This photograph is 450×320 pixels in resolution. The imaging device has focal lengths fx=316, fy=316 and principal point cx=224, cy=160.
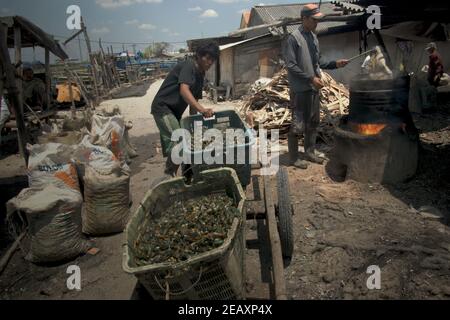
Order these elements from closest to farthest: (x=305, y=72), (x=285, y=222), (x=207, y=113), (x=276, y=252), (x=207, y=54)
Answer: (x=276, y=252) < (x=285, y=222) < (x=207, y=113) < (x=207, y=54) < (x=305, y=72)

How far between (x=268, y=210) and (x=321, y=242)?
880mm

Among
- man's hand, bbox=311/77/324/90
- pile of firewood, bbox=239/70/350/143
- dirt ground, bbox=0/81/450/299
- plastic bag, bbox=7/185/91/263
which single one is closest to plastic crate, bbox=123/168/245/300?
dirt ground, bbox=0/81/450/299

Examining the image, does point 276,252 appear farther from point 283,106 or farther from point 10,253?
point 283,106

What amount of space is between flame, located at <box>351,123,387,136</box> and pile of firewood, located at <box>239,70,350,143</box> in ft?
7.94

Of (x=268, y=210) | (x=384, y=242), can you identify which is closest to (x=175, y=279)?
(x=268, y=210)

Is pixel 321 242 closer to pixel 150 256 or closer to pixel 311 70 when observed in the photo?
pixel 150 256

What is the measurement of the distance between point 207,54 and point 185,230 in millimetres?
2650

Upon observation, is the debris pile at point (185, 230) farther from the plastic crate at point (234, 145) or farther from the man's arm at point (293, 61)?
the man's arm at point (293, 61)

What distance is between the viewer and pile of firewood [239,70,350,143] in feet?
26.7

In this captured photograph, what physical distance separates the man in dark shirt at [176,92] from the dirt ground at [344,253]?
1.33 metres

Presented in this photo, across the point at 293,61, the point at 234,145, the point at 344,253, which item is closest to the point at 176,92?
the point at 234,145

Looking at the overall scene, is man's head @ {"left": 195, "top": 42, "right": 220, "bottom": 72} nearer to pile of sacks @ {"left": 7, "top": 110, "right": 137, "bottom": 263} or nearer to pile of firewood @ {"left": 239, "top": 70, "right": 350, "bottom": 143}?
pile of sacks @ {"left": 7, "top": 110, "right": 137, "bottom": 263}

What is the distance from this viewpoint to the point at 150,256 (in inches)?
100.0

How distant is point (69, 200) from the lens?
3754 millimetres
